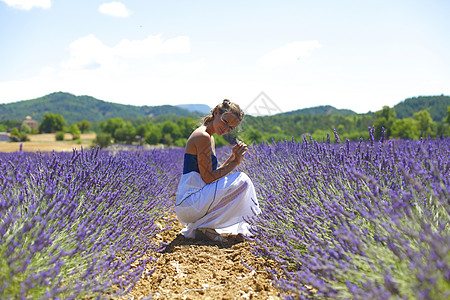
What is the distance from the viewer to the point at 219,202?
2535mm

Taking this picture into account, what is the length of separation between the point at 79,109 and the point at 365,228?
178m

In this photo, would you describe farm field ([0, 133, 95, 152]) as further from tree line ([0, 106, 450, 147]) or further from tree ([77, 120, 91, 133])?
tree ([77, 120, 91, 133])

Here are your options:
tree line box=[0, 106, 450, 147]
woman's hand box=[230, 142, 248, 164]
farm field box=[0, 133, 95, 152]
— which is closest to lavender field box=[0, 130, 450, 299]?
woman's hand box=[230, 142, 248, 164]

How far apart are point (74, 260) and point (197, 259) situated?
0.93 m

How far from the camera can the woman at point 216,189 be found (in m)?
2.50

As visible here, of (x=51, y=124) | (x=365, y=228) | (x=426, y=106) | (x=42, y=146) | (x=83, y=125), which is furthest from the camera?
(x=83, y=125)

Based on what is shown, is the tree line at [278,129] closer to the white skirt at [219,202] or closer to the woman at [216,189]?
the woman at [216,189]

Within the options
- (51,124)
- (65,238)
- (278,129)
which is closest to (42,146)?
(278,129)

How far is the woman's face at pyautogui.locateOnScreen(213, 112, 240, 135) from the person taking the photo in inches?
100.0

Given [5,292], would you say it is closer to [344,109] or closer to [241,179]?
[241,179]

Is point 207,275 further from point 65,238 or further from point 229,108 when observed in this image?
point 229,108

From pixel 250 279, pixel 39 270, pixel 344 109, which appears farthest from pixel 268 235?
pixel 344 109

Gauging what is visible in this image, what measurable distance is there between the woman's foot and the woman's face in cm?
85

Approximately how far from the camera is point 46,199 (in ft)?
5.08
